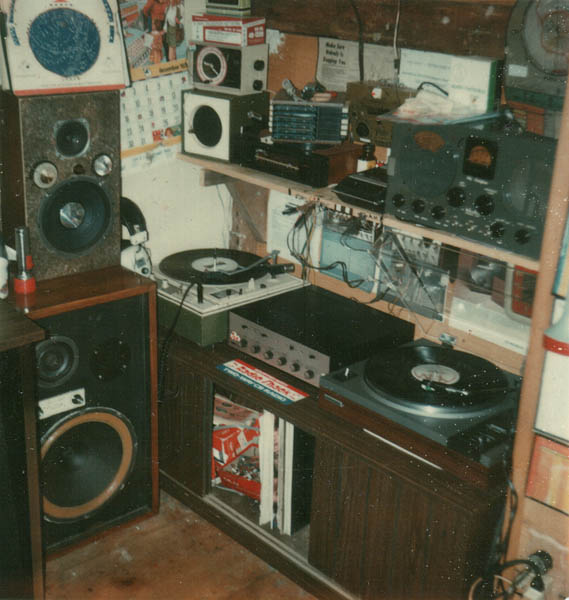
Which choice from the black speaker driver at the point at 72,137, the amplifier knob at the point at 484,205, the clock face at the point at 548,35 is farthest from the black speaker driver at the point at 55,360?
the clock face at the point at 548,35

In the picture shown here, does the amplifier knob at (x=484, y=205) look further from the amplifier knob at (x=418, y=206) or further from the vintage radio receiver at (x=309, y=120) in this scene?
the vintage radio receiver at (x=309, y=120)

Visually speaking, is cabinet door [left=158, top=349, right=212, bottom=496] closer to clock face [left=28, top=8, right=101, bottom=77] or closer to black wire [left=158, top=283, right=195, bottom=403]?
black wire [left=158, top=283, right=195, bottom=403]

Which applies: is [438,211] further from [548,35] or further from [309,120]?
[309,120]

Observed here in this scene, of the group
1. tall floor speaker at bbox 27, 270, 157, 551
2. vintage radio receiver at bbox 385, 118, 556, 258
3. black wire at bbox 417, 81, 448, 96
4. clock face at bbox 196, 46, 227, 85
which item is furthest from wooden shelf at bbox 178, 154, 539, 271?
tall floor speaker at bbox 27, 270, 157, 551

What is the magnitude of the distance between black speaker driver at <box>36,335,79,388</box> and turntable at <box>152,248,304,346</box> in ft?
1.19

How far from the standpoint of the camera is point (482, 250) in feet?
5.46

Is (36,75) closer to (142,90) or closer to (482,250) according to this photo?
(142,90)

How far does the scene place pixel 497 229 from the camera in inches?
63.7

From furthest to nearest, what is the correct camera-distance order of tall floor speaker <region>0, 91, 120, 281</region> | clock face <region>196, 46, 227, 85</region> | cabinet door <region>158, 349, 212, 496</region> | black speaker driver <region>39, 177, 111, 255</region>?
clock face <region>196, 46, 227, 85</region> → cabinet door <region>158, 349, 212, 496</region> → black speaker driver <region>39, 177, 111, 255</region> → tall floor speaker <region>0, 91, 120, 281</region>

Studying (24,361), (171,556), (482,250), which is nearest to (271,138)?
(482,250)

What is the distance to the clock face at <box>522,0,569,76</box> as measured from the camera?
5.03 ft

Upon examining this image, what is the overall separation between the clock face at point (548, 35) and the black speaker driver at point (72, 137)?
1071 millimetres

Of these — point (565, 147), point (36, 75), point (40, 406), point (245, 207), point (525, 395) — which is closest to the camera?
point (565, 147)

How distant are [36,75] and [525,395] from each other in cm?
133
